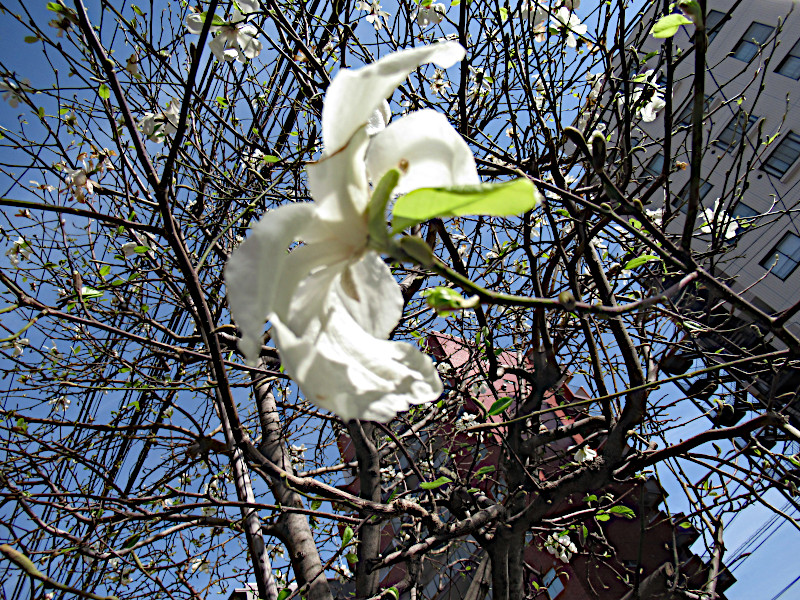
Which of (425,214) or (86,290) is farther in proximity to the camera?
(86,290)

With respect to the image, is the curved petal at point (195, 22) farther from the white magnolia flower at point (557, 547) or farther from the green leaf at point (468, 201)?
the white magnolia flower at point (557, 547)

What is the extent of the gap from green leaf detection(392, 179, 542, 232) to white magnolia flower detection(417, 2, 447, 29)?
2338mm

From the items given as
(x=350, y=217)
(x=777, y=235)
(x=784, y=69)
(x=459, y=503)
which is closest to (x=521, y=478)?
(x=459, y=503)

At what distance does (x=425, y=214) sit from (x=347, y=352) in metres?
0.17

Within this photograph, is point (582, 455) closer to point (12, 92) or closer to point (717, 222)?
point (717, 222)

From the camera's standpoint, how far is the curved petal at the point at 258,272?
0.41 meters

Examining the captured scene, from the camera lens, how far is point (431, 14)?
7.75 ft

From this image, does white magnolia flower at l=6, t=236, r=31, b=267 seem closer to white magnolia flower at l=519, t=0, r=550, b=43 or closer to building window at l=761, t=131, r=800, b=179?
white magnolia flower at l=519, t=0, r=550, b=43

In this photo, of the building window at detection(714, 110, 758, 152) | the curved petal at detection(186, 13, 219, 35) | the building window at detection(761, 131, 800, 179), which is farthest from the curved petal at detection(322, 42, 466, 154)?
the building window at detection(761, 131, 800, 179)

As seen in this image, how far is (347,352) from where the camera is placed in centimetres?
49

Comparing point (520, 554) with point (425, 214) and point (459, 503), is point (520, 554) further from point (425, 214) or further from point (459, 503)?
point (425, 214)

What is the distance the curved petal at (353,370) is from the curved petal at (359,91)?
0.19 meters


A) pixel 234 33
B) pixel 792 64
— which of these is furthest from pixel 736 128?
pixel 792 64

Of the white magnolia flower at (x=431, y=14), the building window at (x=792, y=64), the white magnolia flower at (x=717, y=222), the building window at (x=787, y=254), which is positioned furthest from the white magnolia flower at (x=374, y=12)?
the building window at (x=792, y=64)
